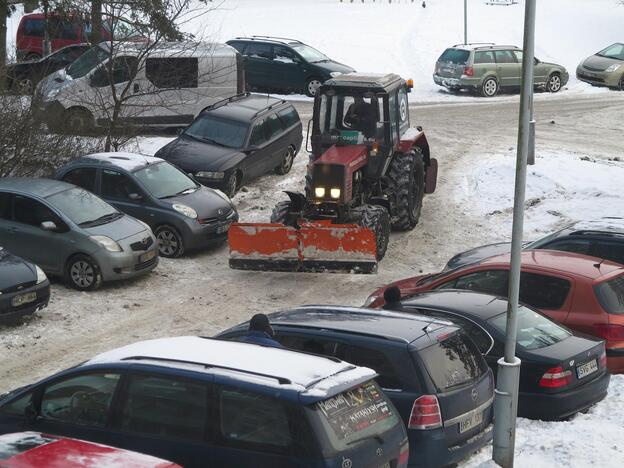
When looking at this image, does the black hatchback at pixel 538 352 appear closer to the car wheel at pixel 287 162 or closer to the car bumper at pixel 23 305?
the car bumper at pixel 23 305

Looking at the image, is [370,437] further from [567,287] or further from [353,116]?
[353,116]

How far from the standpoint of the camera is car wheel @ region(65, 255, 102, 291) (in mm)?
16203

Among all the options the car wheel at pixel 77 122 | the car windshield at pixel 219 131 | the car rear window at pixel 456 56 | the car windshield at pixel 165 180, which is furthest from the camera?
the car rear window at pixel 456 56

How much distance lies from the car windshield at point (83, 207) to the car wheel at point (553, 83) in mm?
21548

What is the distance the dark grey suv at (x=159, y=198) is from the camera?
18.2 meters

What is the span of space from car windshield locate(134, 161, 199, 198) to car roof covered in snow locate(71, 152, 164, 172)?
0.34ft

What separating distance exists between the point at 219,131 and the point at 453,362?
521 inches

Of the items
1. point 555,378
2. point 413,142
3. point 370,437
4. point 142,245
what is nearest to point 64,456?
point 370,437

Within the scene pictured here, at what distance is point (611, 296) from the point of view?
482 inches

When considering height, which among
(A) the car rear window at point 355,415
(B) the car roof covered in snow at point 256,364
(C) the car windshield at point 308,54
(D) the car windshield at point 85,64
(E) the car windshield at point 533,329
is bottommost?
(E) the car windshield at point 533,329

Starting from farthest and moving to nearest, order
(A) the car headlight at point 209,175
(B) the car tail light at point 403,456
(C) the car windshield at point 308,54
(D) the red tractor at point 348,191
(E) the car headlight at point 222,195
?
(C) the car windshield at point 308,54
(A) the car headlight at point 209,175
(E) the car headlight at point 222,195
(D) the red tractor at point 348,191
(B) the car tail light at point 403,456

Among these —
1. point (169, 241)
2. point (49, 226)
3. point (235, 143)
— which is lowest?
point (169, 241)

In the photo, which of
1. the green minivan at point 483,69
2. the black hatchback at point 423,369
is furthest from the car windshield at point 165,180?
the green minivan at point 483,69

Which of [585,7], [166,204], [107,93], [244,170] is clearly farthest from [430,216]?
[585,7]
